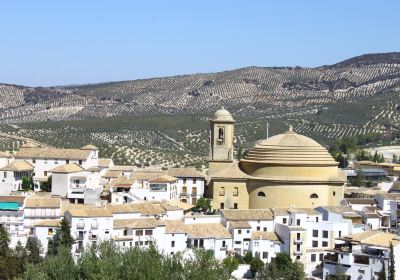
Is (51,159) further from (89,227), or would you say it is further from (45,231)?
(89,227)

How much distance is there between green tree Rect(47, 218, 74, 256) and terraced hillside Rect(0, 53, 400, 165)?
42708 millimetres

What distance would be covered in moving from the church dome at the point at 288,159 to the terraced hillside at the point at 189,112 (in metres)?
36.2

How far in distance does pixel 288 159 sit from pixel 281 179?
1.32 meters

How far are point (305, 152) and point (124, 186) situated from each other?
11.8 metres

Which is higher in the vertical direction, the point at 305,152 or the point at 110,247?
the point at 305,152

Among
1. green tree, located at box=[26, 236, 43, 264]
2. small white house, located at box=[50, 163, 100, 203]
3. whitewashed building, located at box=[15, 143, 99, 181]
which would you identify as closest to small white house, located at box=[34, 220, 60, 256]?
green tree, located at box=[26, 236, 43, 264]

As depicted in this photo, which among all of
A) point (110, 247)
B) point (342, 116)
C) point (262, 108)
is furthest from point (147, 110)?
point (110, 247)

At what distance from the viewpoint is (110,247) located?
36.6m

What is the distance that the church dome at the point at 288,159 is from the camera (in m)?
50.6

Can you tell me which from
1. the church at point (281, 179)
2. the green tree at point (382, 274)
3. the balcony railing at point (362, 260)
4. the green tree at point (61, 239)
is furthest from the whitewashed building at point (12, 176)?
the green tree at point (382, 274)

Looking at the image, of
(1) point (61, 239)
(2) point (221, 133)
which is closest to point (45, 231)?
(1) point (61, 239)

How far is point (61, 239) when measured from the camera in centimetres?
4294

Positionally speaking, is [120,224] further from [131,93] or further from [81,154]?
[131,93]

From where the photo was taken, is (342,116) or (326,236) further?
(342,116)
